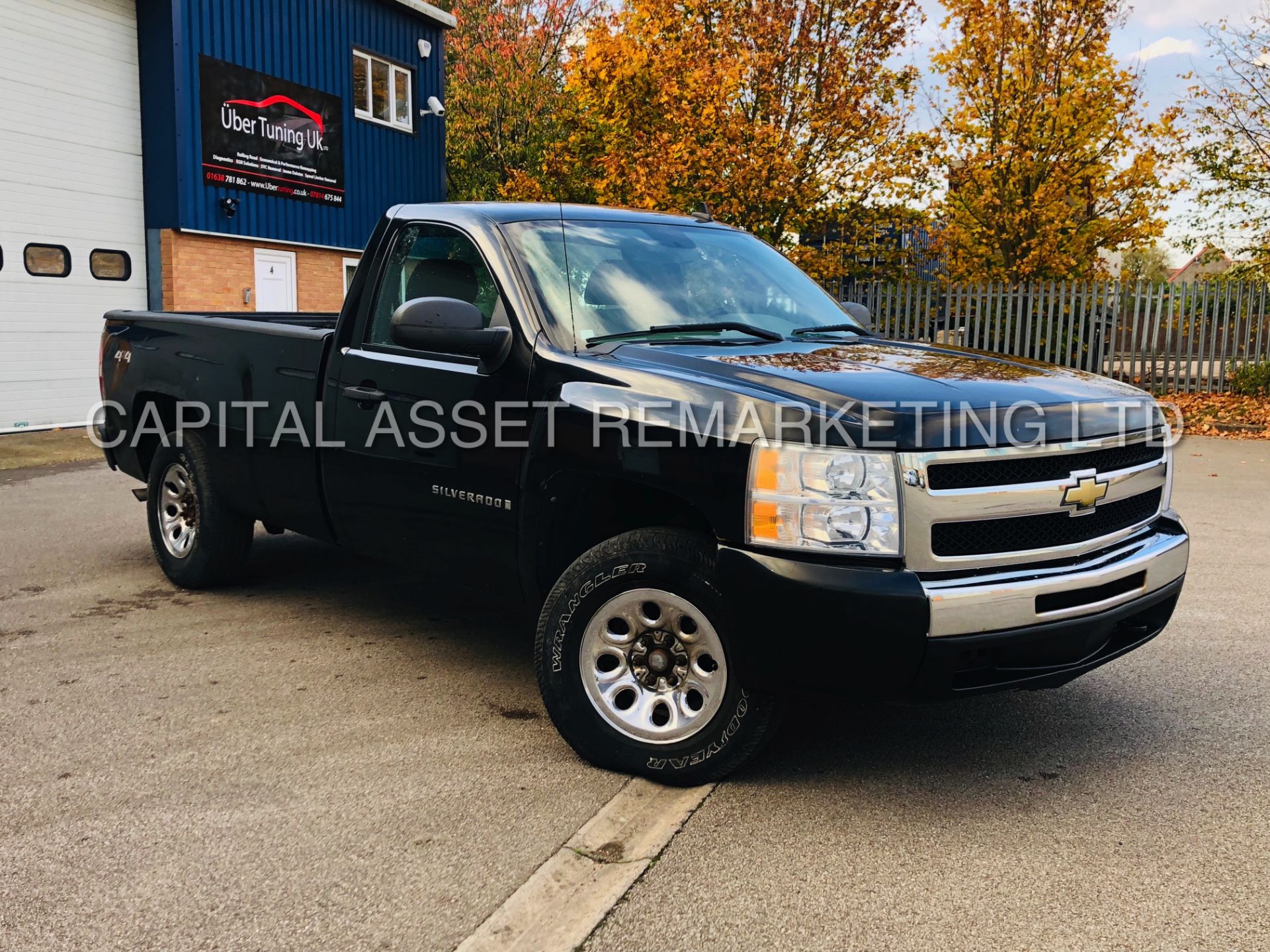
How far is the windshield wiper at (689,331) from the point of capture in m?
3.96

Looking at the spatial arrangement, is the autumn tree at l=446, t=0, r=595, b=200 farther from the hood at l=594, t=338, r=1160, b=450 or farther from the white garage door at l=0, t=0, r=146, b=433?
the hood at l=594, t=338, r=1160, b=450

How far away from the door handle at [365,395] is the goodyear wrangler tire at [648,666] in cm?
127

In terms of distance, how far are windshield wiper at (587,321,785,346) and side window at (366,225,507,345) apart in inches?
17.6

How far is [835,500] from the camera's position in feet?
10.2

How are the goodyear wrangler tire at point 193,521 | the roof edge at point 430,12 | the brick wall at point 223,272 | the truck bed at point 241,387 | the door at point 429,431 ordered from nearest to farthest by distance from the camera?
the door at point 429,431 < the truck bed at point 241,387 < the goodyear wrangler tire at point 193,521 < the brick wall at point 223,272 < the roof edge at point 430,12

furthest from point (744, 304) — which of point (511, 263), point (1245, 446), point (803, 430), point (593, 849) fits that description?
point (1245, 446)

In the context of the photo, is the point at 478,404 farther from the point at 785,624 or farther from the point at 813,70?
the point at 813,70

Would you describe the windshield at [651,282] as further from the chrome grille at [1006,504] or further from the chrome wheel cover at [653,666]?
the chrome grille at [1006,504]

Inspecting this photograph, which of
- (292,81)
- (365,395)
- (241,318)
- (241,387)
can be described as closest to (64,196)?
(292,81)

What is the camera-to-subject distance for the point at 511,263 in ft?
13.6

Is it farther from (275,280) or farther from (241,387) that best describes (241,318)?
(275,280)

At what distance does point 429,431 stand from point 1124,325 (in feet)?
59.4

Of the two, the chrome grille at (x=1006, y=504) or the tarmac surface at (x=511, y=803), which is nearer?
the tarmac surface at (x=511, y=803)

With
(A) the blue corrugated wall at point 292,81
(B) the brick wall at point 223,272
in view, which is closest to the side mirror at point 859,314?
(B) the brick wall at point 223,272
